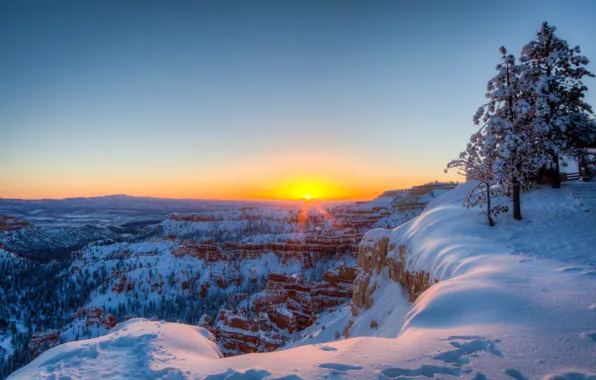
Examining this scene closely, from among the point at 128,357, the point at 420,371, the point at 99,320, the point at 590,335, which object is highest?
the point at 590,335

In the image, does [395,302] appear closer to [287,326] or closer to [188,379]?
[188,379]

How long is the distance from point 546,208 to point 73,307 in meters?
105

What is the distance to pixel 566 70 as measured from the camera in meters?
15.5

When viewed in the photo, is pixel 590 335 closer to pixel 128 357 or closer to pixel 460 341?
pixel 460 341

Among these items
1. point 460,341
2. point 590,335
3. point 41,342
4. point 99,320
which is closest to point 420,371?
point 460,341

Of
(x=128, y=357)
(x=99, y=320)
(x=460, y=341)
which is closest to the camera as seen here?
(x=460, y=341)

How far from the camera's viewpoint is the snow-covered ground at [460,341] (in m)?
4.47

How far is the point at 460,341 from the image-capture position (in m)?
5.09

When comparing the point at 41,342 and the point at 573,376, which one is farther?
the point at 41,342

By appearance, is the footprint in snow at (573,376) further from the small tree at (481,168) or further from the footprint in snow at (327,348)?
the small tree at (481,168)

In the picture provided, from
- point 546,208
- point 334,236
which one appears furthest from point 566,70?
point 334,236

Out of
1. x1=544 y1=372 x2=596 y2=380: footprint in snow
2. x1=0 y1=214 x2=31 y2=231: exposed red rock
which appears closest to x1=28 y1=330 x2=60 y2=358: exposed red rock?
x1=544 y1=372 x2=596 y2=380: footprint in snow

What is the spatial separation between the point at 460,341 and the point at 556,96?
15749 millimetres

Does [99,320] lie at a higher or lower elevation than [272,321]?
lower
